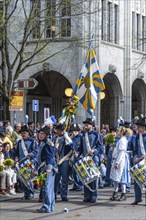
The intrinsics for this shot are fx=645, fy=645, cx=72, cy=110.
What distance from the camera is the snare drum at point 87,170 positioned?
15.9 metres

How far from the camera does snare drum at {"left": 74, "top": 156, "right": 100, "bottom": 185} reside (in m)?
15.9

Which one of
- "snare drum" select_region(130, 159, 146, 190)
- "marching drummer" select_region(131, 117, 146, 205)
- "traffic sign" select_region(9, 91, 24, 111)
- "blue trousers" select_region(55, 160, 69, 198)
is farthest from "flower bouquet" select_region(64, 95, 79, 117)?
"traffic sign" select_region(9, 91, 24, 111)

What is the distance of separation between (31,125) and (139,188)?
8385 millimetres

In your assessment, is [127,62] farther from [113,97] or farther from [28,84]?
[28,84]

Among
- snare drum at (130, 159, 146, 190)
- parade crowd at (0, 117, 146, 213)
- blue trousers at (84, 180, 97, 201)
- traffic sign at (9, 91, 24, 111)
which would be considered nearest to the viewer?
parade crowd at (0, 117, 146, 213)

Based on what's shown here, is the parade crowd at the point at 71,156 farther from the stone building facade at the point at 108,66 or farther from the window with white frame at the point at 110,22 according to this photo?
the window with white frame at the point at 110,22

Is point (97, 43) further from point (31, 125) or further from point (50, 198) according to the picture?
point (50, 198)

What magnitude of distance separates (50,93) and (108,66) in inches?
207

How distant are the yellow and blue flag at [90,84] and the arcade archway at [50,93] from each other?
18290mm

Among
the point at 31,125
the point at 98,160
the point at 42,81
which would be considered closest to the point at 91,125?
the point at 98,160

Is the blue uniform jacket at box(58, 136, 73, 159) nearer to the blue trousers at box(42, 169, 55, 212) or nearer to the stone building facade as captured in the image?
the blue trousers at box(42, 169, 55, 212)

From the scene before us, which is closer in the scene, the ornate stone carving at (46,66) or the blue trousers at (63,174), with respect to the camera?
the blue trousers at (63,174)

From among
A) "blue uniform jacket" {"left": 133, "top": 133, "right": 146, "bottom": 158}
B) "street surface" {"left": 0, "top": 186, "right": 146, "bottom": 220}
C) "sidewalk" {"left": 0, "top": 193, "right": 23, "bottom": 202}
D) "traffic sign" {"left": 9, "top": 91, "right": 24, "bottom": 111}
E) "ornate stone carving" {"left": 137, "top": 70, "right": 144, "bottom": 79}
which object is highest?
"ornate stone carving" {"left": 137, "top": 70, "right": 144, "bottom": 79}

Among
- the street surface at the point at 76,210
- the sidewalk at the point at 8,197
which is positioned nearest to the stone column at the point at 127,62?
the sidewalk at the point at 8,197
